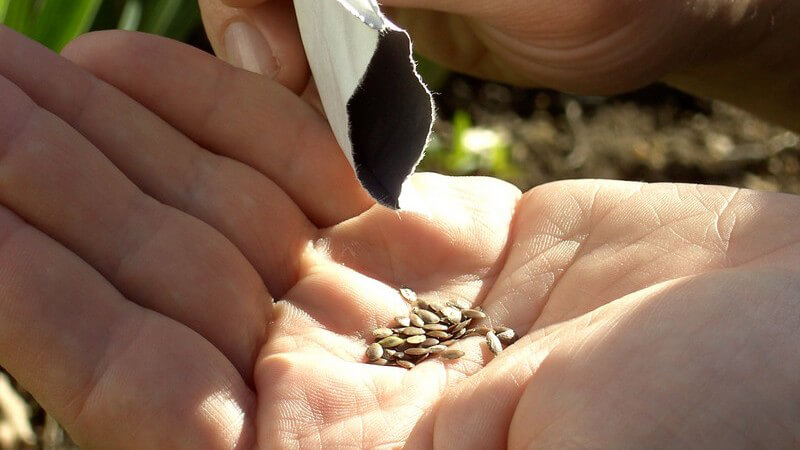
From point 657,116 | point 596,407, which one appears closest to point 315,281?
point 596,407

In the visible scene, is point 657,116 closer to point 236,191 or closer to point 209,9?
point 209,9

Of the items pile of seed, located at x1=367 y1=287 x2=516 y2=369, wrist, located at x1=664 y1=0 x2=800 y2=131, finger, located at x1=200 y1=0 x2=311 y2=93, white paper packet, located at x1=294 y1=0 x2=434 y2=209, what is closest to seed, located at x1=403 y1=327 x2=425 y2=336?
pile of seed, located at x1=367 y1=287 x2=516 y2=369

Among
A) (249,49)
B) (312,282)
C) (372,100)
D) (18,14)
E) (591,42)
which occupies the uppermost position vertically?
(591,42)

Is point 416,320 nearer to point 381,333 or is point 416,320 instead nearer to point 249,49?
point 381,333

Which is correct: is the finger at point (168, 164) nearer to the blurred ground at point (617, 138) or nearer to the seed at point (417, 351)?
the seed at point (417, 351)

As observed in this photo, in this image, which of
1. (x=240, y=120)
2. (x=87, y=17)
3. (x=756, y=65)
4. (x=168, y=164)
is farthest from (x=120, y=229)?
(x=756, y=65)

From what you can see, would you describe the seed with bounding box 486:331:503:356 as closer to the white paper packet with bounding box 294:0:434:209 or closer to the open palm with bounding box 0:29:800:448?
the open palm with bounding box 0:29:800:448
